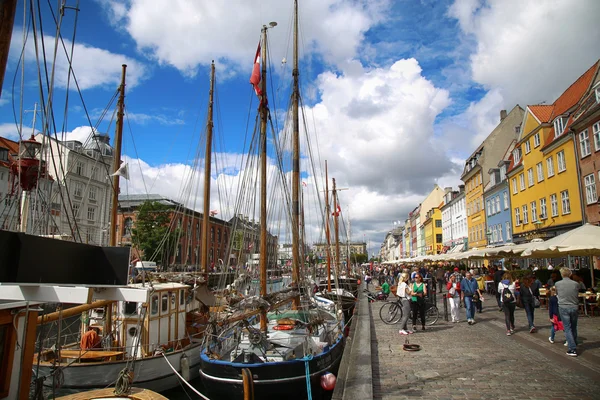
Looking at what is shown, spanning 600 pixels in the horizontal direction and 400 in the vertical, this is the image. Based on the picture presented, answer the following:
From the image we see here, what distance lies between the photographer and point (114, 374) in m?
10.3

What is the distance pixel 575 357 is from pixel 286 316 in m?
Answer: 8.49

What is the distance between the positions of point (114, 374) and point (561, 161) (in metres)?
29.4

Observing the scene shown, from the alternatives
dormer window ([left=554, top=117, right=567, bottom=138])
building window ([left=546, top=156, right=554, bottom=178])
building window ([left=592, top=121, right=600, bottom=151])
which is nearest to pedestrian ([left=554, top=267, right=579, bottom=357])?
building window ([left=592, top=121, right=600, bottom=151])

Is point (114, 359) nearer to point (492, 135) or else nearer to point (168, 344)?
point (168, 344)

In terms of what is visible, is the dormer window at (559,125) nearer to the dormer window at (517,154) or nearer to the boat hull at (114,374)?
the dormer window at (517,154)

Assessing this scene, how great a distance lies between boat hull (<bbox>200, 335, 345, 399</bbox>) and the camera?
28.3 feet

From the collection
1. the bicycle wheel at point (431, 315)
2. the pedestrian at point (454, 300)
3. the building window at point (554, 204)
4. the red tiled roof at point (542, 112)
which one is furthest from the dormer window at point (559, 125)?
the bicycle wheel at point (431, 315)

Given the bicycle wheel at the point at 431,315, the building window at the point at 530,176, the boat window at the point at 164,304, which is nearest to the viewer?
the boat window at the point at 164,304

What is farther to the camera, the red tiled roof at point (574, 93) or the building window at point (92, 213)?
the building window at point (92, 213)

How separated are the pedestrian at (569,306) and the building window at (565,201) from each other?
20.4 meters

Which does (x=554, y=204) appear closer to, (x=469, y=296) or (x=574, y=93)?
(x=574, y=93)

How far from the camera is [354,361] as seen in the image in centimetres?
919

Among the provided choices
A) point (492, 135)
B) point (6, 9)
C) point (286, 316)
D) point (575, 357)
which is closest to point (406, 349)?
point (575, 357)

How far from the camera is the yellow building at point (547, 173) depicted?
25.6m
